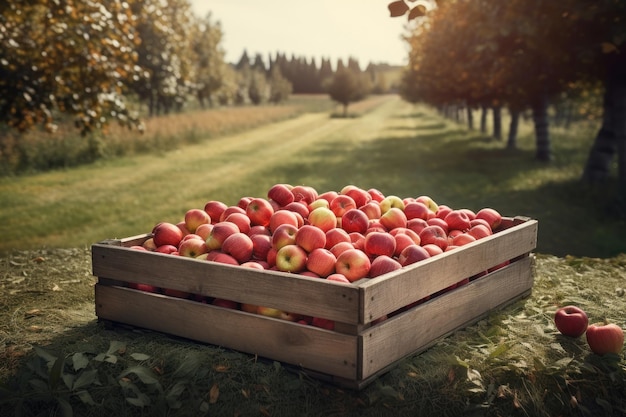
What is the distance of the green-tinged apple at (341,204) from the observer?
4.79m

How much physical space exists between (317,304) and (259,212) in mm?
1353

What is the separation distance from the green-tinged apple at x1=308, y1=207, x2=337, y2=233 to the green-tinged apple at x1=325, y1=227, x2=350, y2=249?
0.24 meters

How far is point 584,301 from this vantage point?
4957mm

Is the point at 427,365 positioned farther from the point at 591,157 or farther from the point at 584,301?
the point at 591,157

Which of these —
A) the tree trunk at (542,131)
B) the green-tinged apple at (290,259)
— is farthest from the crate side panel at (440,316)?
the tree trunk at (542,131)

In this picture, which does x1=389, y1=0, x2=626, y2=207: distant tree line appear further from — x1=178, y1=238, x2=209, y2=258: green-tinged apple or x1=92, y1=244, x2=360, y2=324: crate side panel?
x1=92, y1=244, x2=360, y2=324: crate side panel

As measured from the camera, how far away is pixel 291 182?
15.8 meters

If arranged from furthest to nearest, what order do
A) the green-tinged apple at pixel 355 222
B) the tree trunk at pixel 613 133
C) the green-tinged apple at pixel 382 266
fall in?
the tree trunk at pixel 613 133
the green-tinged apple at pixel 355 222
the green-tinged apple at pixel 382 266

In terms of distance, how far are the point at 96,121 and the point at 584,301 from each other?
25.2ft

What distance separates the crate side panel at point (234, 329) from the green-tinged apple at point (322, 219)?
0.97 metres

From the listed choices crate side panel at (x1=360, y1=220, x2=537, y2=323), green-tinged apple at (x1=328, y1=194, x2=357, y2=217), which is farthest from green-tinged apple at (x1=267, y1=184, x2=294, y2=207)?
crate side panel at (x1=360, y1=220, x2=537, y2=323)

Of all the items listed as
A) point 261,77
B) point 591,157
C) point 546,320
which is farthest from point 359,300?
point 261,77

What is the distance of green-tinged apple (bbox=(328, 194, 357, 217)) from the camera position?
479 cm

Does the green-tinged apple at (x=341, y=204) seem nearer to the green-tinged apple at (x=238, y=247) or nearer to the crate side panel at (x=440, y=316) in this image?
the green-tinged apple at (x=238, y=247)
